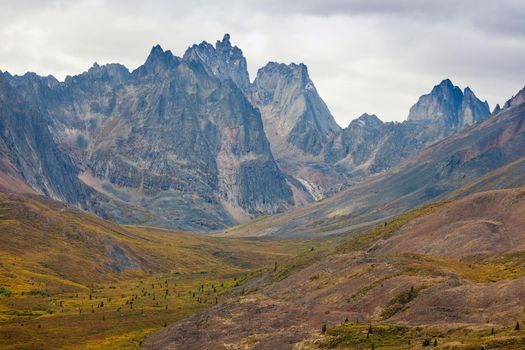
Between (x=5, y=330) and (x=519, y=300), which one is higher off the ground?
(x=5, y=330)

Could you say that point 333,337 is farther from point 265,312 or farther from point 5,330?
point 5,330

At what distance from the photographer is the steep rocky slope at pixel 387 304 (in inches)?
4333

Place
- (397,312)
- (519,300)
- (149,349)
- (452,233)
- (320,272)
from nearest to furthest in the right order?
(519,300)
(397,312)
(149,349)
(320,272)
(452,233)

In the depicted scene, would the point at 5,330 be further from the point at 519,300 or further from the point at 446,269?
the point at 519,300

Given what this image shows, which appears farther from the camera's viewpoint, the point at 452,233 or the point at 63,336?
the point at 452,233


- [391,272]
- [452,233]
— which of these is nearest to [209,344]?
[391,272]

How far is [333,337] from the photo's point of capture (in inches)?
4579

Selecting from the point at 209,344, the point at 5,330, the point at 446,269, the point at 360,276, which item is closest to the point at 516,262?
the point at 446,269

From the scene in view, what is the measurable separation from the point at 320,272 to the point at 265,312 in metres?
27.1

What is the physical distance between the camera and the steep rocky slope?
4333 inches

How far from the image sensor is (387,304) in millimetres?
132375

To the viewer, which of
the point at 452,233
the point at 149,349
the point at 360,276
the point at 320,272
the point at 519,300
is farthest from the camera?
the point at 452,233

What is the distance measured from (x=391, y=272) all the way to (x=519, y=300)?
39.7 metres

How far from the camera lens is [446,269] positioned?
14762 centimetres
